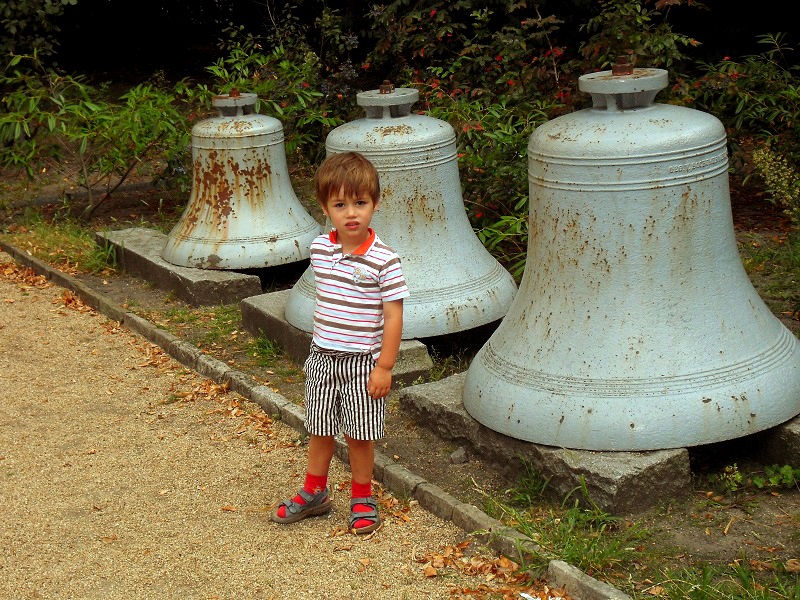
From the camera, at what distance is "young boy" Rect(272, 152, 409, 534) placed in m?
3.66

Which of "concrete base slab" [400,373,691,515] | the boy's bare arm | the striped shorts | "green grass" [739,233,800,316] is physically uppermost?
the boy's bare arm

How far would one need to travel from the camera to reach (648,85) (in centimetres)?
377

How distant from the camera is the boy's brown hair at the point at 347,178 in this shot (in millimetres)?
3609

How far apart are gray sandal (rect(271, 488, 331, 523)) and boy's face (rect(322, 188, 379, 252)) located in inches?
37.8

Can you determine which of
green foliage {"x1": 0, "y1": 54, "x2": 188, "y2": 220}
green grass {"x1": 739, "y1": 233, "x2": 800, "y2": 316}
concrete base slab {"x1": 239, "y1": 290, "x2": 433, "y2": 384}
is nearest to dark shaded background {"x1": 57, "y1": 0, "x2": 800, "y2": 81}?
green foliage {"x1": 0, "y1": 54, "x2": 188, "y2": 220}

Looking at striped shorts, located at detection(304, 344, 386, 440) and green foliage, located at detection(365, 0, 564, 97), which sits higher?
green foliage, located at detection(365, 0, 564, 97)

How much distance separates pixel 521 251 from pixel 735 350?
9.04 ft

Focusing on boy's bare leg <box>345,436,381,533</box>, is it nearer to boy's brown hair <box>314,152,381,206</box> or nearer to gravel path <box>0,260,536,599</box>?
gravel path <box>0,260,536,599</box>

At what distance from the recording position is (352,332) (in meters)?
3.73

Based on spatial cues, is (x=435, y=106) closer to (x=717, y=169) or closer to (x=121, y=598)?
(x=717, y=169)

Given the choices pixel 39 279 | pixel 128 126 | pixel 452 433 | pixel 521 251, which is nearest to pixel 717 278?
pixel 452 433

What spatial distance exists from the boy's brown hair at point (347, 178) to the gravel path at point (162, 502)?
3.87ft

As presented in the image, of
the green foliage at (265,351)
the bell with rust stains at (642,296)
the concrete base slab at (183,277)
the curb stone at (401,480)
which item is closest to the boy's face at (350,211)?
the bell with rust stains at (642,296)

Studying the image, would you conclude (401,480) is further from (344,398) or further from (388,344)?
(388,344)
